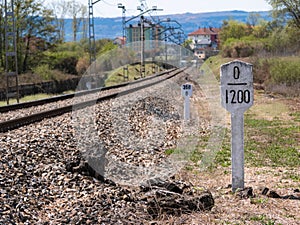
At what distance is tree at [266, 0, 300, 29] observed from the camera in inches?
1810

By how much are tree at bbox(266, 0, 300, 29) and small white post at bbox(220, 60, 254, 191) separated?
41537 millimetres

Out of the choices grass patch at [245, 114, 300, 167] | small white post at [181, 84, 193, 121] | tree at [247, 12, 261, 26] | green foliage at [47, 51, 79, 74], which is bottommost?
grass patch at [245, 114, 300, 167]

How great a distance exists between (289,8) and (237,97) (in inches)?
1664

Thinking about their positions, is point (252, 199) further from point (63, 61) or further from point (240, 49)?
point (240, 49)

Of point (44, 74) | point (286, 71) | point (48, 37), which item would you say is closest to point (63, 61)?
point (48, 37)

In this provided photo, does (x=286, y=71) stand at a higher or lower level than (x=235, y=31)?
lower

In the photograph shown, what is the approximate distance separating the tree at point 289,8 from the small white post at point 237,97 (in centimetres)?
4154

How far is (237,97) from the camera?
21.8 feet

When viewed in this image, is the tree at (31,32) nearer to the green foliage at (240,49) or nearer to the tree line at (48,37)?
the tree line at (48,37)

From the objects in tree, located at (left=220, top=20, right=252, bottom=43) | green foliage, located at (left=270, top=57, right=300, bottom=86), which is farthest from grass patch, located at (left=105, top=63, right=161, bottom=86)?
tree, located at (left=220, top=20, right=252, bottom=43)

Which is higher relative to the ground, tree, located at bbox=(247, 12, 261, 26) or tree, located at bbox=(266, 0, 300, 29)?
tree, located at bbox=(247, 12, 261, 26)

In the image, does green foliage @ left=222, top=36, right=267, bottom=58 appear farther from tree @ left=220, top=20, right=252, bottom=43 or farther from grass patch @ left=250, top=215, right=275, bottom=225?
grass patch @ left=250, top=215, right=275, bottom=225

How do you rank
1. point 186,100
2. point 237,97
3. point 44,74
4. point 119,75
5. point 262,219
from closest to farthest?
point 262,219 < point 237,97 < point 186,100 < point 44,74 < point 119,75

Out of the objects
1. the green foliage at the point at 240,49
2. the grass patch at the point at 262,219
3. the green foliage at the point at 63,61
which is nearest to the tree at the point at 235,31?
the green foliage at the point at 240,49
